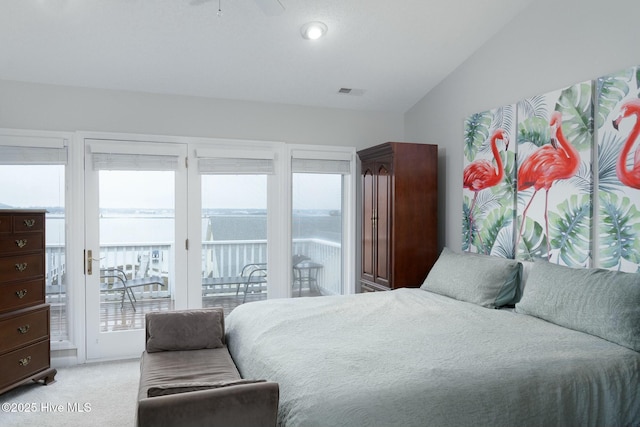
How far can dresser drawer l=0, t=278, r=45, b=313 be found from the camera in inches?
124

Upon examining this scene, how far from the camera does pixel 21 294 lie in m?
3.27

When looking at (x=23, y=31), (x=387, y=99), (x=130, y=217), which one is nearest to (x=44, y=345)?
(x=130, y=217)

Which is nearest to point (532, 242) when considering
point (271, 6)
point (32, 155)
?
point (271, 6)

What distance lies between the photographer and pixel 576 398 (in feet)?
6.16

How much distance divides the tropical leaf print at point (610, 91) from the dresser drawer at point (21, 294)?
407 cm

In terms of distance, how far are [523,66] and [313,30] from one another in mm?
1604

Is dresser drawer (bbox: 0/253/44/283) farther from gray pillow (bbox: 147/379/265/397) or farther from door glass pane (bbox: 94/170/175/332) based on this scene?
gray pillow (bbox: 147/379/265/397)

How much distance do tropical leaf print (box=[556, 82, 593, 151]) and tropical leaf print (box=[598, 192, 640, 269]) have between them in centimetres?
37

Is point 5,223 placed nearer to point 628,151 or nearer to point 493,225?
point 493,225

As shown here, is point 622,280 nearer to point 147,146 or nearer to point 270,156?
point 270,156

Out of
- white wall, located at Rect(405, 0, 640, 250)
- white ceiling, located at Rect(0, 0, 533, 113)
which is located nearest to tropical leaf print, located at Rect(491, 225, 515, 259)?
white wall, located at Rect(405, 0, 640, 250)

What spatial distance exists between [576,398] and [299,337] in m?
1.27

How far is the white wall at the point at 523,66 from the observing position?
2.70 metres

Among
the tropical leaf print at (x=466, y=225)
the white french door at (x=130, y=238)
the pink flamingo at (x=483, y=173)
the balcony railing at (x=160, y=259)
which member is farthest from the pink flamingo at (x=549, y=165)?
the white french door at (x=130, y=238)
